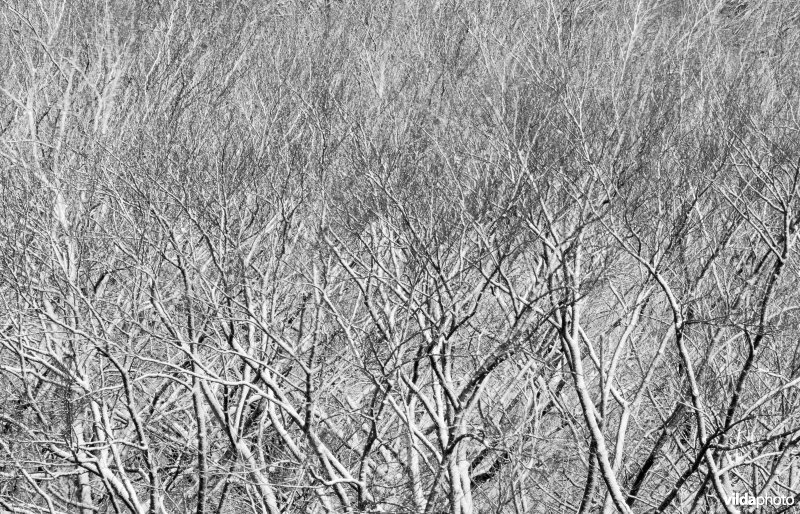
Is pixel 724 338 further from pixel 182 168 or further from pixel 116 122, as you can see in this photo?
pixel 116 122

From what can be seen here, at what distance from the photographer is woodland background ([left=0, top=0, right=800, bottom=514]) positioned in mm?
6945

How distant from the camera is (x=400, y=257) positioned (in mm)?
8859

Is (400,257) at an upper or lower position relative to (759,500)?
upper

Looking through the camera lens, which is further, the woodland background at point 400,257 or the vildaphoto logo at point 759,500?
the woodland background at point 400,257

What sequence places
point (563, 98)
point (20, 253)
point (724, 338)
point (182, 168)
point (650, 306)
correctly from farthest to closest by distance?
point (650, 306)
point (724, 338)
point (182, 168)
point (563, 98)
point (20, 253)

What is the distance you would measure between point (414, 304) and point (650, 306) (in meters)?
3.51

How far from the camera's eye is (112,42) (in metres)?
10.5

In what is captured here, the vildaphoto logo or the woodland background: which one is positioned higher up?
the woodland background

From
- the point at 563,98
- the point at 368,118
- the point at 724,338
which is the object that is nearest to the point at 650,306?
the point at 724,338

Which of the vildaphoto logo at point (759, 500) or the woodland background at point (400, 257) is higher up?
the woodland background at point (400, 257)

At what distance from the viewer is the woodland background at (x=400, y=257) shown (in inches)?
273

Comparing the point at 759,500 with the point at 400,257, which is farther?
the point at 400,257

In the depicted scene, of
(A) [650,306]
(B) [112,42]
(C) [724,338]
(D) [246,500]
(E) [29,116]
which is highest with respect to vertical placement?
(B) [112,42]

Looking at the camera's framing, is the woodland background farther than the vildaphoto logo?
Yes
